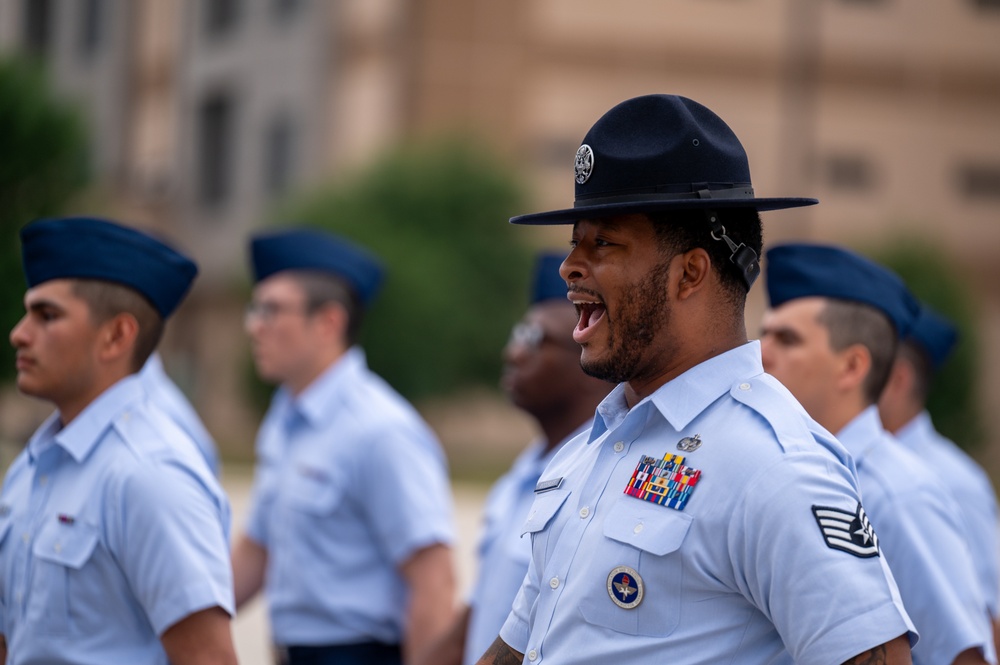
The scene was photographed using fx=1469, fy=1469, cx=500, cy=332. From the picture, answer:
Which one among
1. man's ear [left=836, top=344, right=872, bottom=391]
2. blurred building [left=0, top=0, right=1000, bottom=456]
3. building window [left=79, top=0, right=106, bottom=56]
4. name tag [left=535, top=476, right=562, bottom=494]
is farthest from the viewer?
building window [left=79, top=0, right=106, bottom=56]

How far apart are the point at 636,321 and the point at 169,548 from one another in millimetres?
1415

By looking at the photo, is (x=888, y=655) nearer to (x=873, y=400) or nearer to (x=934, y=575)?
(x=934, y=575)

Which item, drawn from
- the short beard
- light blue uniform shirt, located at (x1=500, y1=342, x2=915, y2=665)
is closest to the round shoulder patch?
light blue uniform shirt, located at (x1=500, y1=342, x2=915, y2=665)

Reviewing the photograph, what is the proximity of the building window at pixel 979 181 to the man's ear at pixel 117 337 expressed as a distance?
33049mm

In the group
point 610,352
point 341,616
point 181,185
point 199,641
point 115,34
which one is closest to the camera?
point 610,352

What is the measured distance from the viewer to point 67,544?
362cm

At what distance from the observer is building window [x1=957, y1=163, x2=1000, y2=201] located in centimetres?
3478

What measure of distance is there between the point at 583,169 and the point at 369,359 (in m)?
24.3

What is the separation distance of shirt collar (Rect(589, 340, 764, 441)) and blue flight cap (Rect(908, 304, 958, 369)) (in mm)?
4011

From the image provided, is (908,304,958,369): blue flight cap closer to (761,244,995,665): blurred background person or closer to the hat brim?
(761,244,995,665): blurred background person

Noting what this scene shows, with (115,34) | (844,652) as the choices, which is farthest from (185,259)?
(115,34)

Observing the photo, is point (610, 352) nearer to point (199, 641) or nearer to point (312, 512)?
point (199, 641)

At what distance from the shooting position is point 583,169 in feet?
9.22

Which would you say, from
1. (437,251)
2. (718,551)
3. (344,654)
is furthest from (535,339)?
(437,251)
